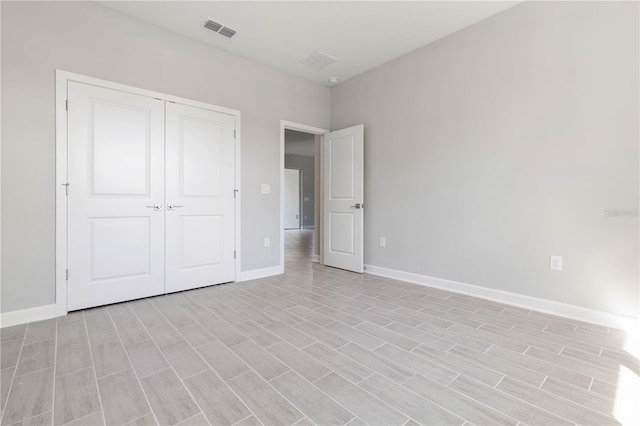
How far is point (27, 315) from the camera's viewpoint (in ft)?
7.68

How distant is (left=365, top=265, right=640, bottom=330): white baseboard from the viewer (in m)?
2.24

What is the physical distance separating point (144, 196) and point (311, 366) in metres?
2.36

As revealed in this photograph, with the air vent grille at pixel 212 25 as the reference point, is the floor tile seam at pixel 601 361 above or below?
below

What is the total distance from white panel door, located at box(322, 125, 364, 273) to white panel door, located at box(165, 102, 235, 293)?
1.54 m

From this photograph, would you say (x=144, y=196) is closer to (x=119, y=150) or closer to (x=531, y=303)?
(x=119, y=150)

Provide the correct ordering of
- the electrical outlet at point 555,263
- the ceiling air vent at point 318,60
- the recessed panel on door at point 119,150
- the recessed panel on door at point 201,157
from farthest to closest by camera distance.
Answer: the ceiling air vent at point 318,60 < the recessed panel on door at point 201,157 < the recessed panel on door at point 119,150 < the electrical outlet at point 555,263

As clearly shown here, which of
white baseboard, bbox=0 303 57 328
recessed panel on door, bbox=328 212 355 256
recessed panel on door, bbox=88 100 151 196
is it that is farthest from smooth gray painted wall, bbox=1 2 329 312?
recessed panel on door, bbox=328 212 355 256

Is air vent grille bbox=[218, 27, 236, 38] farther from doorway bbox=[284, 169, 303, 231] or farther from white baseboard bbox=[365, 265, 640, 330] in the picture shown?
doorway bbox=[284, 169, 303, 231]

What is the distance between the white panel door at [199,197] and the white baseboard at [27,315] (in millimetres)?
920

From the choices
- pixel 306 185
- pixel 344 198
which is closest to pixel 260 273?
pixel 344 198

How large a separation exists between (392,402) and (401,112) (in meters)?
3.27

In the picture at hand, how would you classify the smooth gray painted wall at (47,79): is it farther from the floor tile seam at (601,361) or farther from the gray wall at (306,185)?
the gray wall at (306,185)

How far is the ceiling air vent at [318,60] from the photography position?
3629 millimetres

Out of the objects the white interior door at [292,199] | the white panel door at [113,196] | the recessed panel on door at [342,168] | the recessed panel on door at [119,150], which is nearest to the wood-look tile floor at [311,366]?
the white panel door at [113,196]
